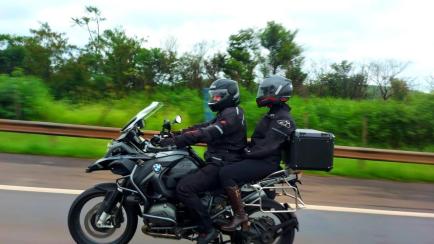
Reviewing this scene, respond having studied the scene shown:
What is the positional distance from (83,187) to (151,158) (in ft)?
10.8

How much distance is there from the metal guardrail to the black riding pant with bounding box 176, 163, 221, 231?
543 cm

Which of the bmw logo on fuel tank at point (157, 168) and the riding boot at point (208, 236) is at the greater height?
the bmw logo on fuel tank at point (157, 168)

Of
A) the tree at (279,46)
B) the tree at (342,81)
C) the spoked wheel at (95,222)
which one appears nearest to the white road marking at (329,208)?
the spoked wheel at (95,222)

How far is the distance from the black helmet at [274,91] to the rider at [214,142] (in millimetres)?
247

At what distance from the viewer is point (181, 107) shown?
1556 cm

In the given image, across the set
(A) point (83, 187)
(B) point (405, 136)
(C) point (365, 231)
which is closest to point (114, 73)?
(B) point (405, 136)

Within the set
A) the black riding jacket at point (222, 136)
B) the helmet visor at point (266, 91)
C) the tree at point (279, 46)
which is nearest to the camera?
the black riding jacket at point (222, 136)

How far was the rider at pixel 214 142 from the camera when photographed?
5.34 metres

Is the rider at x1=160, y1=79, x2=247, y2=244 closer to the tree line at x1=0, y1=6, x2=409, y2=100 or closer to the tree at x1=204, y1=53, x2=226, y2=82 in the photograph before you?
the tree line at x1=0, y1=6, x2=409, y2=100

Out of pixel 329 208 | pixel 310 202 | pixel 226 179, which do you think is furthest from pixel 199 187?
pixel 310 202

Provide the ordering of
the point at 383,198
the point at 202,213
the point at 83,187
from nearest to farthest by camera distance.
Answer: the point at 202,213
the point at 83,187
the point at 383,198

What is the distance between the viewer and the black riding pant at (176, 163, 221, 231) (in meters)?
5.35

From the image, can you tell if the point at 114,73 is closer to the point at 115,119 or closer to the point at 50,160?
the point at 115,119

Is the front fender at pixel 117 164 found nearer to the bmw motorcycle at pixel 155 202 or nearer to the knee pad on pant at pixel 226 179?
the bmw motorcycle at pixel 155 202
